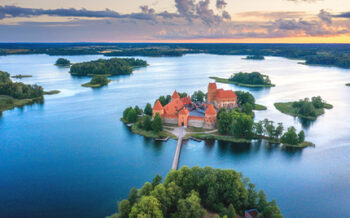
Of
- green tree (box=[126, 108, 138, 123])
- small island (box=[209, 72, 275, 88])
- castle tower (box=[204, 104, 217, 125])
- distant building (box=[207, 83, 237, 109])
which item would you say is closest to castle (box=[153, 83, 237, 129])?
castle tower (box=[204, 104, 217, 125])

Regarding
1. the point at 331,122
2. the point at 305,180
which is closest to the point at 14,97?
the point at 305,180

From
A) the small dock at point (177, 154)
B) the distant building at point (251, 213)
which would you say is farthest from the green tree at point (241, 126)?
the distant building at point (251, 213)

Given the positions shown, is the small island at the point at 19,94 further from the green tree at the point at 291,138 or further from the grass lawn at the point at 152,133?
the green tree at the point at 291,138

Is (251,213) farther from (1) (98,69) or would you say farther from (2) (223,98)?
(1) (98,69)

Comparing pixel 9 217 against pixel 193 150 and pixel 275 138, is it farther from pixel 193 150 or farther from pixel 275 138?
pixel 275 138

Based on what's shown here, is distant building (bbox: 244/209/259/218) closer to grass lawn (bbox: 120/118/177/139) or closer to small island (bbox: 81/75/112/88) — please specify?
grass lawn (bbox: 120/118/177/139)

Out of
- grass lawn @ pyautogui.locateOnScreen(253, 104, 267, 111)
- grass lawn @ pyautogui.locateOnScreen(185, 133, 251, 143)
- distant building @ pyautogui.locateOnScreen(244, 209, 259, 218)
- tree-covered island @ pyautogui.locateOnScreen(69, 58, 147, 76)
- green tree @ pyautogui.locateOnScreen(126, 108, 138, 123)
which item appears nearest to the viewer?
distant building @ pyautogui.locateOnScreen(244, 209, 259, 218)

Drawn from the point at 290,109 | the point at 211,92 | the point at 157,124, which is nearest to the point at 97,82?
the point at 211,92
